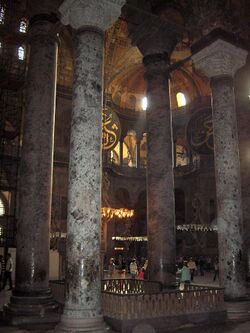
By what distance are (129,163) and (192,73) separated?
311 inches

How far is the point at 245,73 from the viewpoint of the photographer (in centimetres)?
1001

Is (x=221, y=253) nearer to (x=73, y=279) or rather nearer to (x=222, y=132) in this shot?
(x=222, y=132)

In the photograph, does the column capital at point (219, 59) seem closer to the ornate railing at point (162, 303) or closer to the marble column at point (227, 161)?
the marble column at point (227, 161)

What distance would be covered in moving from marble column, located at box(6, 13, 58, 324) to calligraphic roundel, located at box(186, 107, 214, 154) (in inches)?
429

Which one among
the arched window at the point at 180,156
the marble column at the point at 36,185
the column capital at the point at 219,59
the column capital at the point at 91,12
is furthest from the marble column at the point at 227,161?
the arched window at the point at 180,156

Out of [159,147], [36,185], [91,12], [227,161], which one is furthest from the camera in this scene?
[159,147]

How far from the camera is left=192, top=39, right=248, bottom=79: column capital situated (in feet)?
26.1

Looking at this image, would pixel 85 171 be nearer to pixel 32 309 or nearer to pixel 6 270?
pixel 32 309

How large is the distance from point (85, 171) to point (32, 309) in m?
2.73

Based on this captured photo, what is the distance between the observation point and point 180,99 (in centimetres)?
2542

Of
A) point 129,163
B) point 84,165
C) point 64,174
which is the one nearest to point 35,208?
point 84,165

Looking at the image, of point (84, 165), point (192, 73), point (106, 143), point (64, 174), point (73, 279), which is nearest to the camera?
point (73, 279)

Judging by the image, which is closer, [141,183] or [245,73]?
[245,73]

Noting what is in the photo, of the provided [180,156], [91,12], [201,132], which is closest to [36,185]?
[91,12]
